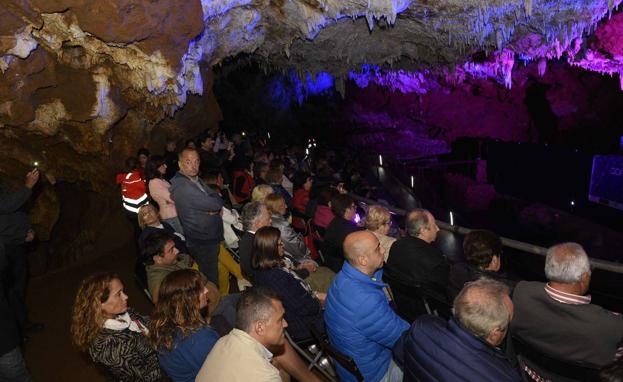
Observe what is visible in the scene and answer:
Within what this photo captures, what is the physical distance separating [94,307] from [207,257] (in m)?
2.27

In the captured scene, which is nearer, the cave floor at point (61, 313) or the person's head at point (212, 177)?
the cave floor at point (61, 313)

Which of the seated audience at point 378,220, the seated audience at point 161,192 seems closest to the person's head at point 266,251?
the seated audience at point 378,220

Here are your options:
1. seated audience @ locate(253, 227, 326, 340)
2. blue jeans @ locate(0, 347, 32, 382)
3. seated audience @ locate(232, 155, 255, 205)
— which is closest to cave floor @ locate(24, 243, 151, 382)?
blue jeans @ locate(0, 347, 32, 382)

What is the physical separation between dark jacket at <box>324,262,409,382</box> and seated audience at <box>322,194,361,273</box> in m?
1.30

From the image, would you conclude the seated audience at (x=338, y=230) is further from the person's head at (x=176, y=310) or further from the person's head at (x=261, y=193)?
the person's head at (x=176, y=310)

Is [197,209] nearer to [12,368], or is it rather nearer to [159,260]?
[159,260]

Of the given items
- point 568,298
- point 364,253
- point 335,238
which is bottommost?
point 335,238

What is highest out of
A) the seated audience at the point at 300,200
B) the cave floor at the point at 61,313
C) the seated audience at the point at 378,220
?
the seated audience at the point at 378,220

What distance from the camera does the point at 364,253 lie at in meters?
2.94

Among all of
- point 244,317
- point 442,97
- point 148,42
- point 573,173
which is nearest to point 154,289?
point 244,317

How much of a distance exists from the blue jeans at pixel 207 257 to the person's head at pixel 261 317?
2.56m

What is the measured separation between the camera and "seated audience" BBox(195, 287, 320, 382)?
210cm

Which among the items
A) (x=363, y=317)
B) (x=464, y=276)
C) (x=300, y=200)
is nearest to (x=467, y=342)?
(x=363, y=317)

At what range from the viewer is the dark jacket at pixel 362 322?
111 inches
